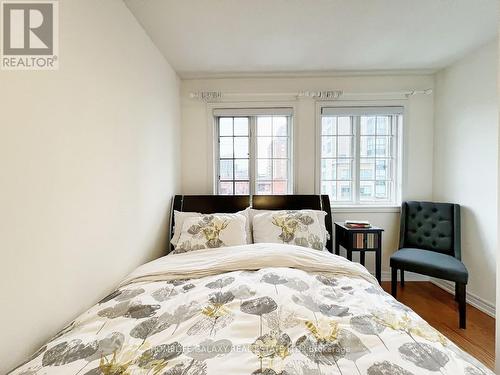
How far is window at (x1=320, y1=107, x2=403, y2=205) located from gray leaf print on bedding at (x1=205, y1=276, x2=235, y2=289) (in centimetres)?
184

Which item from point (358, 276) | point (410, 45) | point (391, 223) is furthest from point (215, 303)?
point (410, 45)

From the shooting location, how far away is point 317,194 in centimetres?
281

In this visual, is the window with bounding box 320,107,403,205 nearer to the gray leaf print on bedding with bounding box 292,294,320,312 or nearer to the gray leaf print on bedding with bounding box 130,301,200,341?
the gray leaf print on bedding with bounding box 292,294,320,312

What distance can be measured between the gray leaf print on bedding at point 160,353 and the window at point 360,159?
239 cm

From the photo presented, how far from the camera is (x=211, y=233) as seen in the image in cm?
214

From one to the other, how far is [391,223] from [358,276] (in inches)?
61.5

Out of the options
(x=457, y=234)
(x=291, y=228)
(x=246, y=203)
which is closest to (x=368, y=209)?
(x=457, y=234)

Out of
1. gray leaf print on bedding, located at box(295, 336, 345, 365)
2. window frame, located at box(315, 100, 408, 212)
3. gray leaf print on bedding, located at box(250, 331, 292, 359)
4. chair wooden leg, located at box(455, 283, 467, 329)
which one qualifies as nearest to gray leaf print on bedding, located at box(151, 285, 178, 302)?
gray leaf print on bedding, located at box(250, 331, 292, 359)

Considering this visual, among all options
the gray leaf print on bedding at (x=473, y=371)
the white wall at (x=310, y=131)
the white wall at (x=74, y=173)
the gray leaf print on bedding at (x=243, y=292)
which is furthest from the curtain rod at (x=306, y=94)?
the gray leaf print on bedding at (x=473, y=371)

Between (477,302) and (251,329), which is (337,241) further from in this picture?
(251,329)

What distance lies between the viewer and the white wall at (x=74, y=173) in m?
0.94

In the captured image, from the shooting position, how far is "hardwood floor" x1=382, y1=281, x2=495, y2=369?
5.91ft

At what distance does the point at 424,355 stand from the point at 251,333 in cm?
64

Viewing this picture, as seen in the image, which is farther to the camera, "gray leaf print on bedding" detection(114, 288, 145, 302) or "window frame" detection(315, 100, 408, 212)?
"window frame" detection(315, 100, 408, 212)
